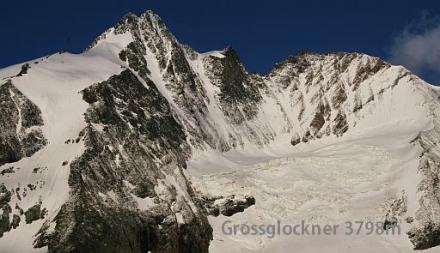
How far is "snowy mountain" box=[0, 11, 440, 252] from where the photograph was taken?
253 feet

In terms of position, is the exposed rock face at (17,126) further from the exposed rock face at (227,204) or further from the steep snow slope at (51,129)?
the exposed rock face at (227,204)

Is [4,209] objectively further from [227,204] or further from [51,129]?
[227,204]

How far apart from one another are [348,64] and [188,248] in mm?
59809

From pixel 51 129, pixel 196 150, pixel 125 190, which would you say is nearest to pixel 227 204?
pixel 196 150

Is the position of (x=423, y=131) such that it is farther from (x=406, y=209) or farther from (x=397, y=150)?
(x=406, y=209)

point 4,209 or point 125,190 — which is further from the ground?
point 125,190

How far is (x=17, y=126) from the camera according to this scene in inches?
3305

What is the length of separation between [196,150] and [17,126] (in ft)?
89.0

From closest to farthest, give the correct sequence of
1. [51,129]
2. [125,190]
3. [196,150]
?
[125,190]
[51,129]
[196,150]

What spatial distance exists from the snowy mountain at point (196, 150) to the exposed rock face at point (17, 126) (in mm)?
129

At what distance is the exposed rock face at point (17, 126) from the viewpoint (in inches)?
3204

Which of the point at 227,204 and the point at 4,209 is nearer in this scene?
the point at 4,209

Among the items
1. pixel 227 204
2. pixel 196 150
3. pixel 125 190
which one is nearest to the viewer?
pixel 125 190

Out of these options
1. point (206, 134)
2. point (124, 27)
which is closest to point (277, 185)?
point (206, 134)
